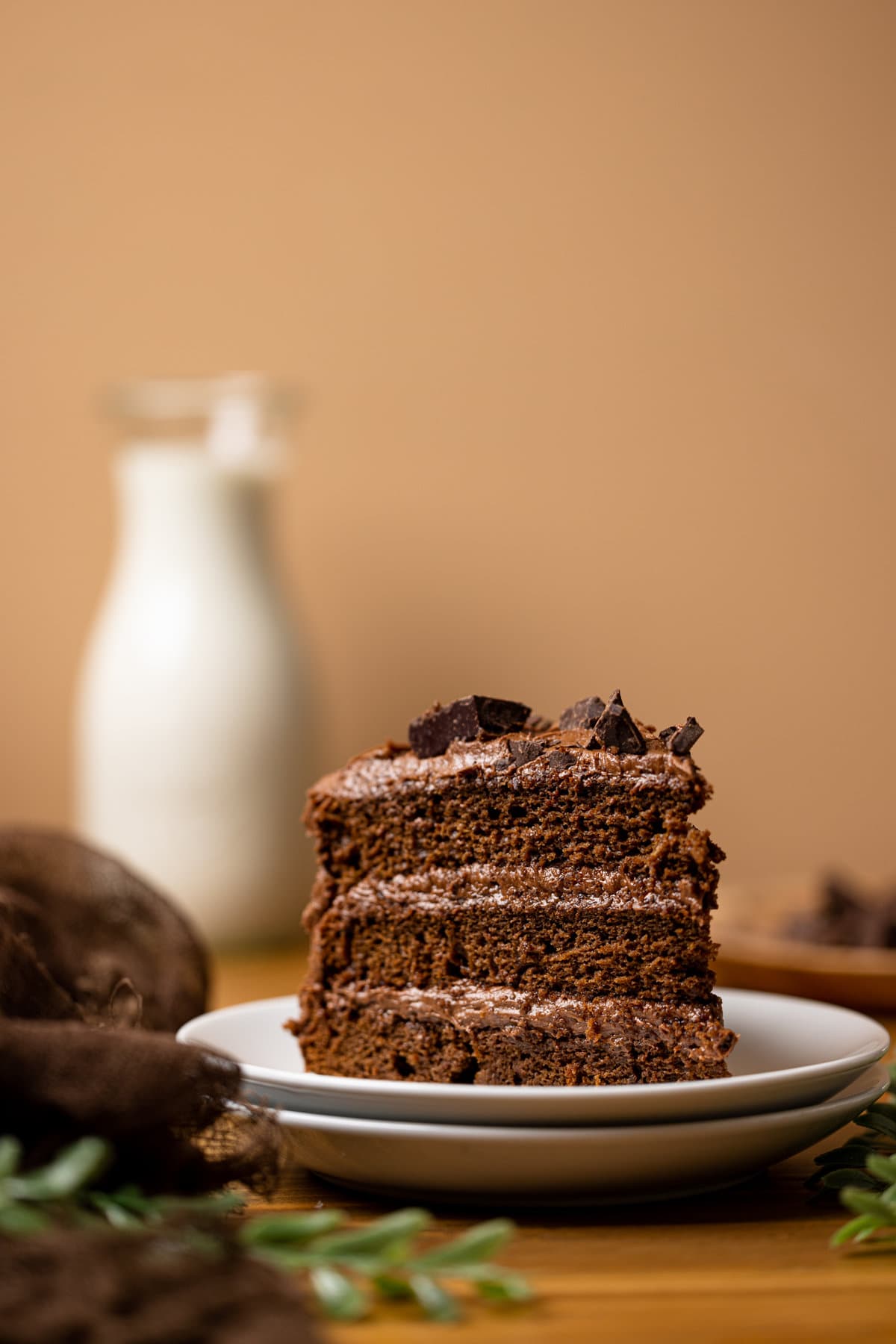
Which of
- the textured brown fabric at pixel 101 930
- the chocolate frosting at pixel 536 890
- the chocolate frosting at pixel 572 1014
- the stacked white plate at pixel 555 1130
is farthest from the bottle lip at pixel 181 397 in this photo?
the stacked white plate at pixel 555 1130

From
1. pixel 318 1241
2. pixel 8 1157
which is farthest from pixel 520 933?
pixel 8 1157

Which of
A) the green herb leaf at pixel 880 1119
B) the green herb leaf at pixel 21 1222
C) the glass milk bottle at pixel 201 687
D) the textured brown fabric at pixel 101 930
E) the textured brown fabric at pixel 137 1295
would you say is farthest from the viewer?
the glass milk bottle at pixel 201 687

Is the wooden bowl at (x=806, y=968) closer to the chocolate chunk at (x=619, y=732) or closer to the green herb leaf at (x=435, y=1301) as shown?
the chocolate chunk at (x=619, y=732)

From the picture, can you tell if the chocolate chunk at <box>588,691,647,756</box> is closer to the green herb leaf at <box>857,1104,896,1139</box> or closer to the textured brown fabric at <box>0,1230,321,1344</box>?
the green herb leaf at <box>857,1104,896,1139</box>

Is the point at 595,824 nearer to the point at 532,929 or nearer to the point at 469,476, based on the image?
the point at 532,929

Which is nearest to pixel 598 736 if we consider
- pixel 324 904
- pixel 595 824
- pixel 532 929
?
pixel 595 824
